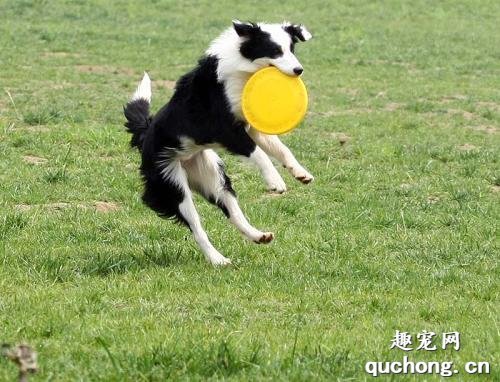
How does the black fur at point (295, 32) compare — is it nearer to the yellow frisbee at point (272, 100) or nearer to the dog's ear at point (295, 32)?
the dog's ear at point (295, 32)

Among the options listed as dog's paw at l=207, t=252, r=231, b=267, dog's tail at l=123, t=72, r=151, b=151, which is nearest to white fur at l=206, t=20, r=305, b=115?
dog's tail at l=123, t=72, r=151, b=151

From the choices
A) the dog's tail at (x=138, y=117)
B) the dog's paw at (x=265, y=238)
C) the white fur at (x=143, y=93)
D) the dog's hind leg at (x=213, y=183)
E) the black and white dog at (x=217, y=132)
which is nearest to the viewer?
the black and white dog at (x=217, y=132)

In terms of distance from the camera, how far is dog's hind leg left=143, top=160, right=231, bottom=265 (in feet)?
23.2

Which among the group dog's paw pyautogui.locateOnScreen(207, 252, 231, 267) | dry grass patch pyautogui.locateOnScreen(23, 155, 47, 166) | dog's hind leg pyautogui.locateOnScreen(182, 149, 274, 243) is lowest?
dry grass patch pyautogui.locateOnScreen(23, 155, 47, 166)

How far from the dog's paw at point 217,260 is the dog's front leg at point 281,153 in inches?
31.6

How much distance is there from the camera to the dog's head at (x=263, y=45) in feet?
22.8

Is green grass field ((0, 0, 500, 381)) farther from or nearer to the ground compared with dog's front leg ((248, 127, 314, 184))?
nearer to the ground

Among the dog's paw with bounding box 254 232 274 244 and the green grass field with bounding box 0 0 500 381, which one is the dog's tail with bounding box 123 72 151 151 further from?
the dog's paw with bounding box 254 232 274 244

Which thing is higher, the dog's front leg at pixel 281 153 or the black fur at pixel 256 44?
the black fur at pixel 256 44

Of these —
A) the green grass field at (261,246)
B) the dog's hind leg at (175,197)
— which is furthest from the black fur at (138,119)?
the green grass field at (261,246)

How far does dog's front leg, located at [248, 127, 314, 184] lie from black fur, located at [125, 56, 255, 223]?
27 cm

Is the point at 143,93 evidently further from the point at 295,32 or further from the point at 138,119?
the point at 295,32

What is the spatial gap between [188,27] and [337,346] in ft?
66.5

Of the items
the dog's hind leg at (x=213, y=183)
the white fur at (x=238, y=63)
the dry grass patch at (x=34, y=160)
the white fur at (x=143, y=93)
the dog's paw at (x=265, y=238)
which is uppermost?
the white fur at (x=238, y=63)
